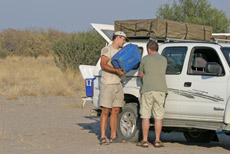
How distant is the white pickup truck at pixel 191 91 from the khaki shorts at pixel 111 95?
28 cm

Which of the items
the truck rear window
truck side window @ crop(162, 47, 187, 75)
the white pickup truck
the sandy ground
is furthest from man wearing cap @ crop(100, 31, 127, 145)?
the truck rear window

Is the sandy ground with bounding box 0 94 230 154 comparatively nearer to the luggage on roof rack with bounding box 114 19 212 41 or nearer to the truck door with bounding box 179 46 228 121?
the truck door with bounding box 179 46 228 121

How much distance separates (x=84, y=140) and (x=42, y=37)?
60.3m

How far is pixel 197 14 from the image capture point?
3009cm

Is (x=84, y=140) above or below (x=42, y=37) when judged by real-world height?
below

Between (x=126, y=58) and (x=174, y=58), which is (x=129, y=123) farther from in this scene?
(x=174, y=58)

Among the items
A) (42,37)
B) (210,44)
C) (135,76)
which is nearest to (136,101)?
(135,76)

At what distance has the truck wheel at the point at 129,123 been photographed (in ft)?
31.7

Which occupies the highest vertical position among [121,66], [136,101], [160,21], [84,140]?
[160,21]

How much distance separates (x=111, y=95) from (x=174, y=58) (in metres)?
1.28

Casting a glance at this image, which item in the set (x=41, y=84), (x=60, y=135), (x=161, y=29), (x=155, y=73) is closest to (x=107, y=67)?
(x=155, y=73)

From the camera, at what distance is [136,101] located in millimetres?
10125

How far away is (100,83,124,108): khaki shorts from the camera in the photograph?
948 cm

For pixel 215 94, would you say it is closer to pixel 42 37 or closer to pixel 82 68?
pixel 82 68
